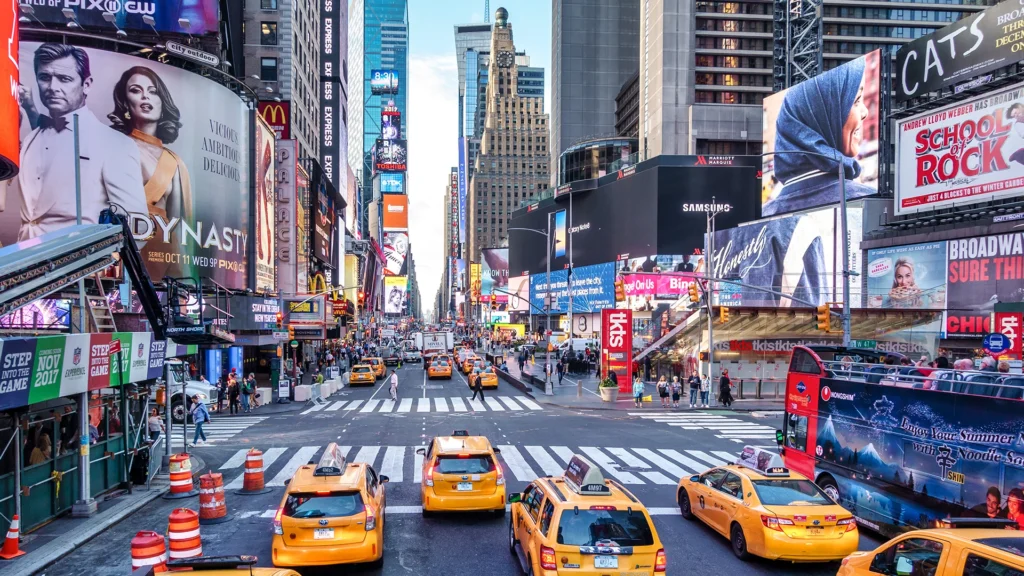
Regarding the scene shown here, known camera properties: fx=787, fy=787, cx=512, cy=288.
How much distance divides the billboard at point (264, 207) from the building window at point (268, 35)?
14822mm

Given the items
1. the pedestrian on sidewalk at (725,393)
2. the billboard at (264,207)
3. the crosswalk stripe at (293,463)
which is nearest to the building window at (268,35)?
the billboard at (264,207)

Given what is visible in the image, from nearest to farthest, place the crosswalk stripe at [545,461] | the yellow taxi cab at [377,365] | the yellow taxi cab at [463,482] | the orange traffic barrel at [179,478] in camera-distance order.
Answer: the yellow taxi cab at [463,482]
the orange traffic barrel at [179,478]
the crosswalk stripe at [545,461]
the yellow taxi cab at [377,365]

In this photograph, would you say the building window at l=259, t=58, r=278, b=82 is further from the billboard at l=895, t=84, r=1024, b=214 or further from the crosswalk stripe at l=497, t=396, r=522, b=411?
the billboard at l=895, t=84, r=1024, b=214

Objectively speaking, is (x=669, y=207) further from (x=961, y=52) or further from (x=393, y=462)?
(x=393, y=462)

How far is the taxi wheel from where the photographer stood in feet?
40.3

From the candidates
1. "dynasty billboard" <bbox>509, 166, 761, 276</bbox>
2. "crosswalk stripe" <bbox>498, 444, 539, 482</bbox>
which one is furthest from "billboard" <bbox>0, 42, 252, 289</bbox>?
"dynasty billboard" <bbox>509, 166, 761, 276</bbox>

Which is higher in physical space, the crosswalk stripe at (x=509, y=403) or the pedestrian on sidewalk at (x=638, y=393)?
the pedestrian on sidewalk at (x=638, y=393)

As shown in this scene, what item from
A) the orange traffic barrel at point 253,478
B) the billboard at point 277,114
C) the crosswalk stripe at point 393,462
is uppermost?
the billboard at point 277,114

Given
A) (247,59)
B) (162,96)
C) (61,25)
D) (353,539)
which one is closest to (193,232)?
(162,96)

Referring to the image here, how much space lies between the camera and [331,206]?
87.9m

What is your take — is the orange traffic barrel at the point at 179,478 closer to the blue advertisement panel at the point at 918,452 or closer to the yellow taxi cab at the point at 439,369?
the blue advertisement panel at the point at 918,452

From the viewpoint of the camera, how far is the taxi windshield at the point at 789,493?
12.3 meters

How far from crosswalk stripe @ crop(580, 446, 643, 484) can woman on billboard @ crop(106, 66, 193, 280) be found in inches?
1266

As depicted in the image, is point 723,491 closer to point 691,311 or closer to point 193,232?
point 691,311
